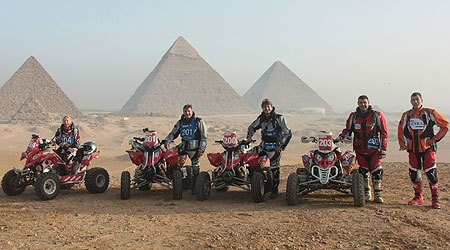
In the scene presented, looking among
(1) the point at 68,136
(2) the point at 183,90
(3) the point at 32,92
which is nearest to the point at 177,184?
(1) the point at 68,136

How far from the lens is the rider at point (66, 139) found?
8554 millimetres

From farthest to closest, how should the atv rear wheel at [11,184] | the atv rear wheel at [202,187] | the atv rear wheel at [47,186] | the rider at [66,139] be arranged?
1. the rider at [66,139]
2. the atv rear wheel at [11,184]
3. the atv rear wheel at [47,186]
4. the atv rear wheel at [202,187]

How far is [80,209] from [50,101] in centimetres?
7934

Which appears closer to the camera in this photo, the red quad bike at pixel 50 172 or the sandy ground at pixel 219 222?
the sandy ground at pixel 219 222

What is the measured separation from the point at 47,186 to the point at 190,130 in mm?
2674

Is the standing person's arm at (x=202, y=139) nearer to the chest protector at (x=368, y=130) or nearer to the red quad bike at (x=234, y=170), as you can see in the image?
the red quad bike at (x=234, y=170)

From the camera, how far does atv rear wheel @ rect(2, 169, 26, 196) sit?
26.7ft

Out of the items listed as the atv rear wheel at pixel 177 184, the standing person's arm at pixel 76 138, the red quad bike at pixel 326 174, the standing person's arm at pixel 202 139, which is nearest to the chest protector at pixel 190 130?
the standing person's arm at pixel 202 139

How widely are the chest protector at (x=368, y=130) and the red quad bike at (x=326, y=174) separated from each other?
1.27ft

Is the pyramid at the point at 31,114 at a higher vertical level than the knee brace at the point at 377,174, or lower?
higher

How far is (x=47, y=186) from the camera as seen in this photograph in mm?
7672

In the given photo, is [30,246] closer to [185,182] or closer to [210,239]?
[210,239]

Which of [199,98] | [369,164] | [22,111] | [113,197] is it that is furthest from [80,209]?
[199,98]

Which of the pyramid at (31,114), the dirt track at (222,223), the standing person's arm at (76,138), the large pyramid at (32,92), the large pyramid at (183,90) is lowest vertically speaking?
A: the dirt track at (222,223)
